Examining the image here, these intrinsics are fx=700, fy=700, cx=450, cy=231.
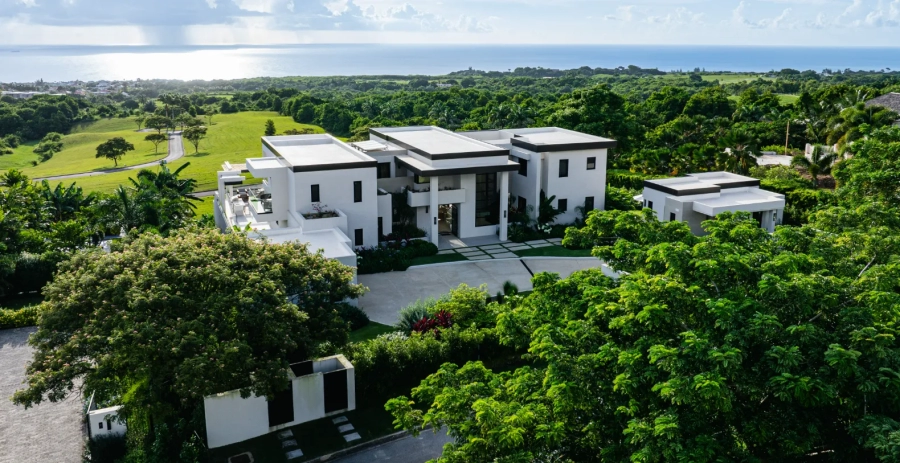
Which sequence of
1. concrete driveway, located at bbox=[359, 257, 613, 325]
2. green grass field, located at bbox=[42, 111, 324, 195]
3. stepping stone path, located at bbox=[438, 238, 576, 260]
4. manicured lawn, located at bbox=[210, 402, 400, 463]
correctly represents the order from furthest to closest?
green grass field, located at bbox=[42, 111, 324, 195] < stepping stone path, located at bbox=[438, 238, 576, 260] < concrete driveway, located at bbox=[359, 257, 613, 325] < manicured lawn, located at bbox=[210, 402, 400, 463]

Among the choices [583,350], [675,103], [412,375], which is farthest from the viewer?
[675,103]

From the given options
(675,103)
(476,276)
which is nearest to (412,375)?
(476,276)

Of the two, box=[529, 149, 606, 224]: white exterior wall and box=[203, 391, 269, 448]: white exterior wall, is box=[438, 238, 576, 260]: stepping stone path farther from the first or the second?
box=[203, 391, 269, 448]: white exterior wall

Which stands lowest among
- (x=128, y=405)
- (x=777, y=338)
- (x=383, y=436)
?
(x=383, y=436)

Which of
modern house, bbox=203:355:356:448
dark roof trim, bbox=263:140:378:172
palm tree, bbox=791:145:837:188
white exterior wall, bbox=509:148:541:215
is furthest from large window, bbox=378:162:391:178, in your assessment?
palm tree, bbox=791:145:837:188

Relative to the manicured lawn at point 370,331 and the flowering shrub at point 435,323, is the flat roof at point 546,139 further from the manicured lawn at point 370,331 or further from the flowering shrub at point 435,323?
the flowering shrub at point 435,323

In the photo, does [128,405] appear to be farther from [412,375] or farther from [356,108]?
[356,108]

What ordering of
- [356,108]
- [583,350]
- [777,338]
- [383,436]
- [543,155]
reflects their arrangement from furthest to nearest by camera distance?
[356,108], [543,155], [383,436], [583,350], [777,338]
